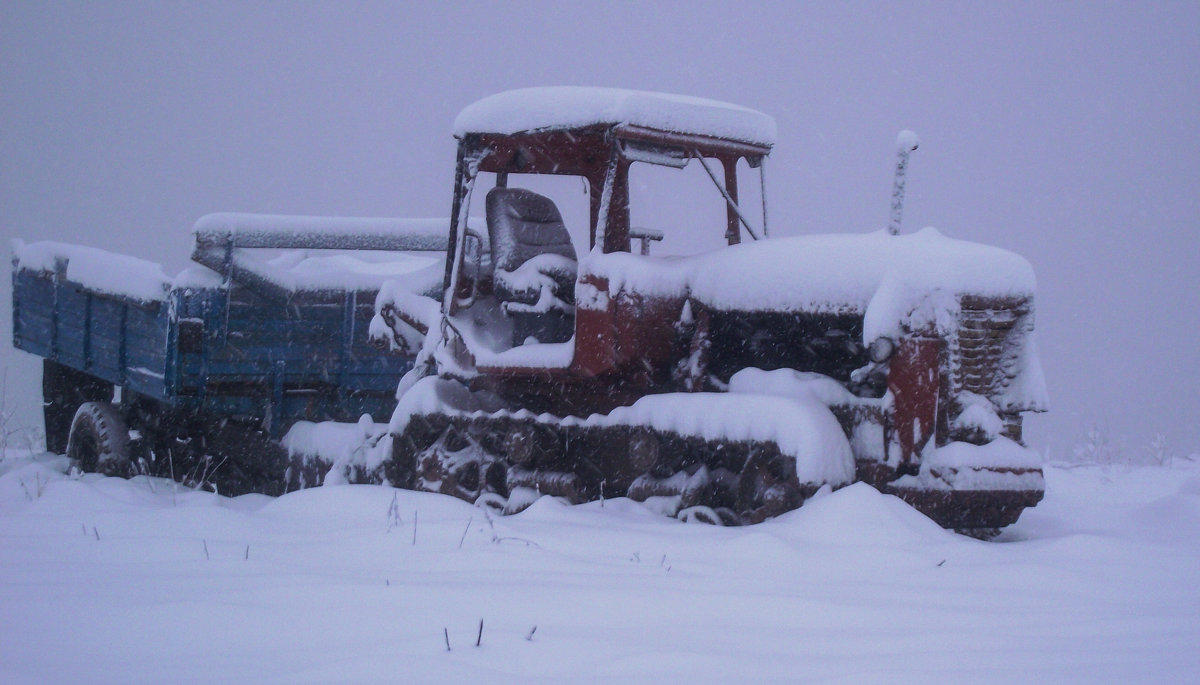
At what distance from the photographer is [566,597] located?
3.36 metres

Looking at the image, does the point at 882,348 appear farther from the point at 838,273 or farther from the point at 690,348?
the point at 690,348

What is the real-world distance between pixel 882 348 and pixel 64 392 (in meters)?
7.18

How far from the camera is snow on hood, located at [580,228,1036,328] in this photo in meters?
5.05

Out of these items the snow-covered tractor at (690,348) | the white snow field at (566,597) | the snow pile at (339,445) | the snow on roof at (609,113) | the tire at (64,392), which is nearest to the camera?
the white snow field at (566,597)

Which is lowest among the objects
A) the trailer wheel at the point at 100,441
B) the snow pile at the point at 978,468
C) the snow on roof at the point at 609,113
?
the trailer wheel at the point at 100,441

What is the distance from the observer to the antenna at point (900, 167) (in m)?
5.28

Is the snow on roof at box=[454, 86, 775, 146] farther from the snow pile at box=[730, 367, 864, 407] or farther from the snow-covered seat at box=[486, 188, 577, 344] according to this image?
the snow pile at box=[730, 367, 864, 407]

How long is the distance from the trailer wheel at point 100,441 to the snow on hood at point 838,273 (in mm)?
4107

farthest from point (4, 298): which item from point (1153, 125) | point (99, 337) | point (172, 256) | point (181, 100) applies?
point (181, 100)

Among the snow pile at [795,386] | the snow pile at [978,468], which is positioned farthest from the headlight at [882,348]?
the snow pile at [978,468]

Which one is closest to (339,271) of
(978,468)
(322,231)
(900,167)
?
(322,231)

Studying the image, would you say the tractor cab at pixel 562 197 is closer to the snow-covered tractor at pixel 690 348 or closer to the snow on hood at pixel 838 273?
the snow-covered tractor at pixel 690 348

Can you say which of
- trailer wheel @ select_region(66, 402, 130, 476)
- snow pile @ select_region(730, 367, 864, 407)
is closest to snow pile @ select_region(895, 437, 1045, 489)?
snow pile @ select_region(730, 367, 864, 407)

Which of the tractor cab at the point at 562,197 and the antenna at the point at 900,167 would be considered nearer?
the antenna at the point at 900,167
